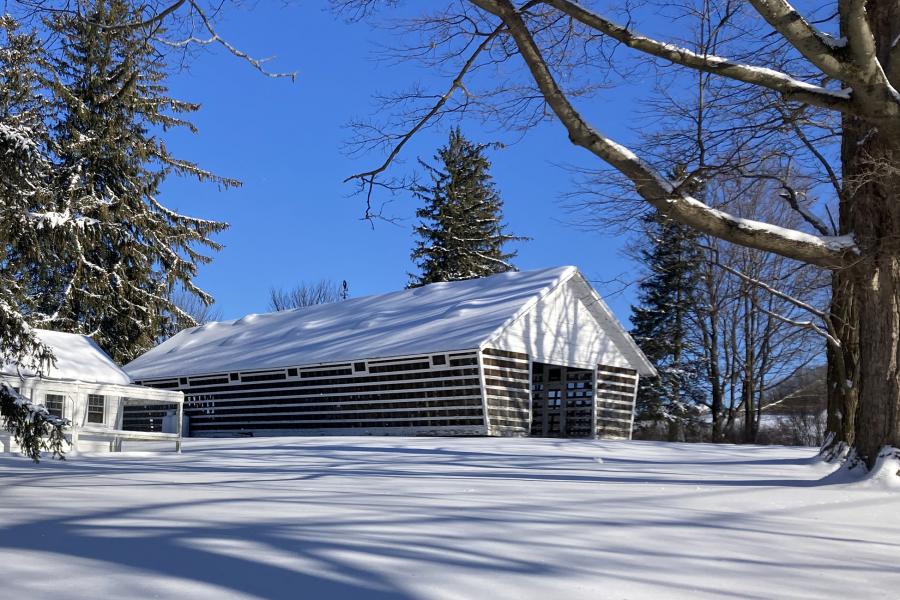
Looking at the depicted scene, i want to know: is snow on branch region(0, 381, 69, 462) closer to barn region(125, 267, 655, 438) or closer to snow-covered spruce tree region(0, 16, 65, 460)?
snow-covered spruce tree region(0, 16, 65, 460)

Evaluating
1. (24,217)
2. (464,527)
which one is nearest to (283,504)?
(464,527)

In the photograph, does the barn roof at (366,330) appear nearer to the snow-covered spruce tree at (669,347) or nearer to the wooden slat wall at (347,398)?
the wooden slat wall at (347,398)

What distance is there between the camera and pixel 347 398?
2094 cm

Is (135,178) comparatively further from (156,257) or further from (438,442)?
(438,442)

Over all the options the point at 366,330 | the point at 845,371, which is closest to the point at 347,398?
the point at 366,330

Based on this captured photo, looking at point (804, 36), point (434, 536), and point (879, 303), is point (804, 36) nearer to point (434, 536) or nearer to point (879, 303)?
point (879, 303)

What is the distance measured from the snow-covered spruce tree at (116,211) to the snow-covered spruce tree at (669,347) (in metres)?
17.8

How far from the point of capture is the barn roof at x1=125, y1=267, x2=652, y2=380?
19.5 m

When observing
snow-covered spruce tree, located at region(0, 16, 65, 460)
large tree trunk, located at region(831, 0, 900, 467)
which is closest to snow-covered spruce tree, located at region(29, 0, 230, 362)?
snow-covered spruce tree, located at region(0, 16, 65, 460)

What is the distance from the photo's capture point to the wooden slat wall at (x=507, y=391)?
1869cm

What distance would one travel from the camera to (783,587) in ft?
12.1

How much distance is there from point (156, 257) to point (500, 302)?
56.1 feet

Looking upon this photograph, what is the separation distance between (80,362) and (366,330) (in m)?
7.75

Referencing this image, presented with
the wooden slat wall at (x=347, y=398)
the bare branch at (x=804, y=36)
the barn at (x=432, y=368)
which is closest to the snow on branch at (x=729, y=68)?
the bare branch at (x=804, y=36)
